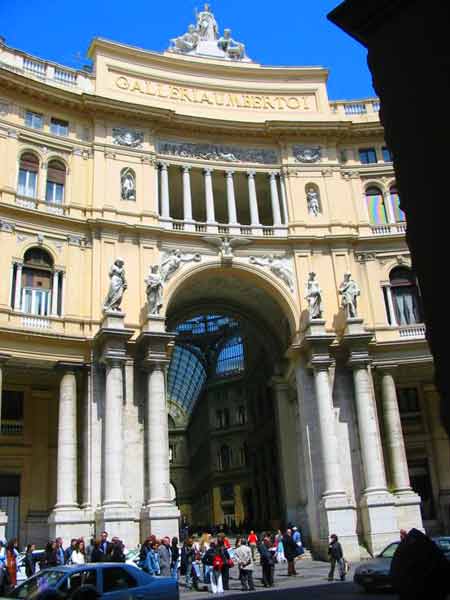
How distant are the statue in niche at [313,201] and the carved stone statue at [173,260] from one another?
696 centimetres

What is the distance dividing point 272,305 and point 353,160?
956 cm

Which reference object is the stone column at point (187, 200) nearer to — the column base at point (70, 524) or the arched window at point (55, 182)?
the arched window at point (55, 182)

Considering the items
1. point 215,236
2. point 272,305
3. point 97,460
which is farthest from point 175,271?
point 97,460

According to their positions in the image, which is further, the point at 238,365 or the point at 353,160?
the point at 238,365

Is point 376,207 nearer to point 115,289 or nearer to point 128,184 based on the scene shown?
point 128,184

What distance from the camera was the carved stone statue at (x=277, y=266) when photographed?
33562 millimetres

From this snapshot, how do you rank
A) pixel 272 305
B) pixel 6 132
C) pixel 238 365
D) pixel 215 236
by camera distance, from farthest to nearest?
pixel 238 365 → pixel 272 305 → pixel 215 236 → pixel 6 132

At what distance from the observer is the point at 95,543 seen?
20484 mm

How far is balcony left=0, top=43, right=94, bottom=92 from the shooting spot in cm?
3203

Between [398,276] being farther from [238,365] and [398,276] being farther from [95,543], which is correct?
[238,365]

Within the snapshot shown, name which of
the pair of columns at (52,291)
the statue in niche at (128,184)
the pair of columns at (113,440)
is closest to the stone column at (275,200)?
the statue in niche at (128,184)

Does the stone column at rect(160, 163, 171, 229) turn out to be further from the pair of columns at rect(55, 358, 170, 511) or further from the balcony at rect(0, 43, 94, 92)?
the pair of columns at rect(55, 358, 170, 511)

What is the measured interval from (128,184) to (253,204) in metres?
6.68

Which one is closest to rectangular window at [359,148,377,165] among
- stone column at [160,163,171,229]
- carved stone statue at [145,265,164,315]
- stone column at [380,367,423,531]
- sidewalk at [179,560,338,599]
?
stone column at [160,163,171,229]
